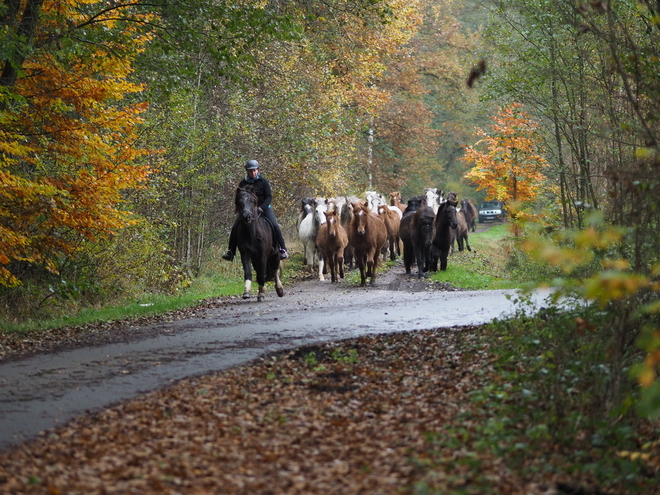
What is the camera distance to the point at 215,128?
2553cm

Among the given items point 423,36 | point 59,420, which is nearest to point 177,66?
point 59,420

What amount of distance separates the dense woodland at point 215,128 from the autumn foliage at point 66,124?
1.4 inches

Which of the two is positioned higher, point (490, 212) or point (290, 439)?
point (490, 212)

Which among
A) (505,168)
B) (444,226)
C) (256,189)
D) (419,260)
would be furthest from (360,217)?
(505,168)

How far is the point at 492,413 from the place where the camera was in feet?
26.0

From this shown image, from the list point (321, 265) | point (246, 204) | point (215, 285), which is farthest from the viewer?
point (321, 265)

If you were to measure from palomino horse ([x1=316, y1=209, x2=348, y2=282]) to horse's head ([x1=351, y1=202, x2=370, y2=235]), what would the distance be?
4.85 feet

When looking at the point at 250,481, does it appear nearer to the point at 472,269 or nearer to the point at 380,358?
the point at 380,358

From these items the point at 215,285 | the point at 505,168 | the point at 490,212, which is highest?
the point at 505,168

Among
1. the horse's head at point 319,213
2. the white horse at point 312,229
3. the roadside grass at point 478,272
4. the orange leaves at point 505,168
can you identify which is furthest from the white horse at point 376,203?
the orange leaves at point 505,168

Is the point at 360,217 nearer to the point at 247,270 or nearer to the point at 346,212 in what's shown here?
the point at 346,212

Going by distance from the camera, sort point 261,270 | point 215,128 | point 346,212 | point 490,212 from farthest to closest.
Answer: point 490,212 < point 346,212 < point 215,128 < point 261,270

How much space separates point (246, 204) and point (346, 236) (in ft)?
28.5

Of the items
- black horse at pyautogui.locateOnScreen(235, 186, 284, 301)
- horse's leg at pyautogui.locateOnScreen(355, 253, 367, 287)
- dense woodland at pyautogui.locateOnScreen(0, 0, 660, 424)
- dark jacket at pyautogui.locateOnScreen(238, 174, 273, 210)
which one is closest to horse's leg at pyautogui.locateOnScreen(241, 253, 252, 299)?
black horse at pyautogui.locateOnScreen(235, 186, 284, 301)
